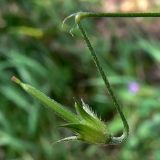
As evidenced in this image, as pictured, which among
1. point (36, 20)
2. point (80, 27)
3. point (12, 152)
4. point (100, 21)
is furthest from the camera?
point (100, 21)

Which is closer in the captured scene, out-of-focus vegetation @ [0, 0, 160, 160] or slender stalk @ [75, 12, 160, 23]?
slender stalk @ [75, 12, 160, 23]

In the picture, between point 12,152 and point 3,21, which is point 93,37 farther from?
point 12,152

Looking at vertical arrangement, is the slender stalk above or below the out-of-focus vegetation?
below

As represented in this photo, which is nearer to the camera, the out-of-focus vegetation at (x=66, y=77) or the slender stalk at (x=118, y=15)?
the slender stalk at (x=118, y=15)

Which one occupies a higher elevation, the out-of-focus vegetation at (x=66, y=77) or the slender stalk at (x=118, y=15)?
the out-of-focus vegetation at (x=66, y=77)

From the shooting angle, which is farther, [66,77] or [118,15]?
[66,77]

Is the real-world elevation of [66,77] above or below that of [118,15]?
above

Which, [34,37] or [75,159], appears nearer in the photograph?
[75,159]

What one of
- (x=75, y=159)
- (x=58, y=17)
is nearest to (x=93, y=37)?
(x=58, y=17)
